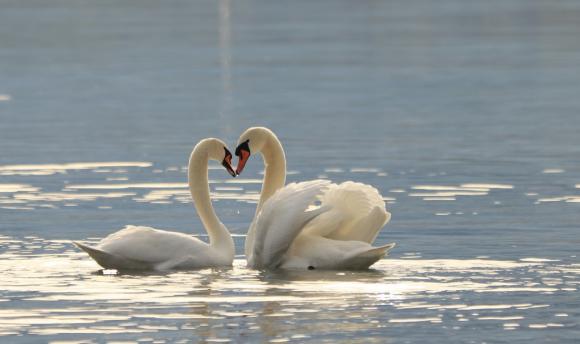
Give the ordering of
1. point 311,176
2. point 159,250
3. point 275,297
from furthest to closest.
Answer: point 311,176 < point 159,250 < point 275,297

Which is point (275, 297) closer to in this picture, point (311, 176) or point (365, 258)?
point (365, 258)

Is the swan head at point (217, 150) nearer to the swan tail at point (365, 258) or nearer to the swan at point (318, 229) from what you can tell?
the swan at point (318, 229)

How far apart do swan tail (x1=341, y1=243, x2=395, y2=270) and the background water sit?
4.1 inches

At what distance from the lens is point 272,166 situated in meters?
15.1

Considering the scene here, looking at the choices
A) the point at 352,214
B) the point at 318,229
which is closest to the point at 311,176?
the point at 352,214

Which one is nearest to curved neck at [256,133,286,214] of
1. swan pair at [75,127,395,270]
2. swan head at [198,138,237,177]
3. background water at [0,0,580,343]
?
swan head at [198,138,237,177]

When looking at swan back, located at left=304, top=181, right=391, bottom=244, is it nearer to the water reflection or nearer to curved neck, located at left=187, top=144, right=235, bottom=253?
the water reflection

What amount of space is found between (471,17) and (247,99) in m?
33.1

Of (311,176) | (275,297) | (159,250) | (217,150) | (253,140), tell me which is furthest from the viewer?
(311,176)

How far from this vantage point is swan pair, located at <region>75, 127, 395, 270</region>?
542 inches

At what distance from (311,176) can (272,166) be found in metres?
4.69

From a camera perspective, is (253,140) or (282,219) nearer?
(282,219)

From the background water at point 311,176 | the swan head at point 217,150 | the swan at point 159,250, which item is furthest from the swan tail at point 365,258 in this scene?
the swan head at point 217,150

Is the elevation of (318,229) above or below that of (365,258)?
above
